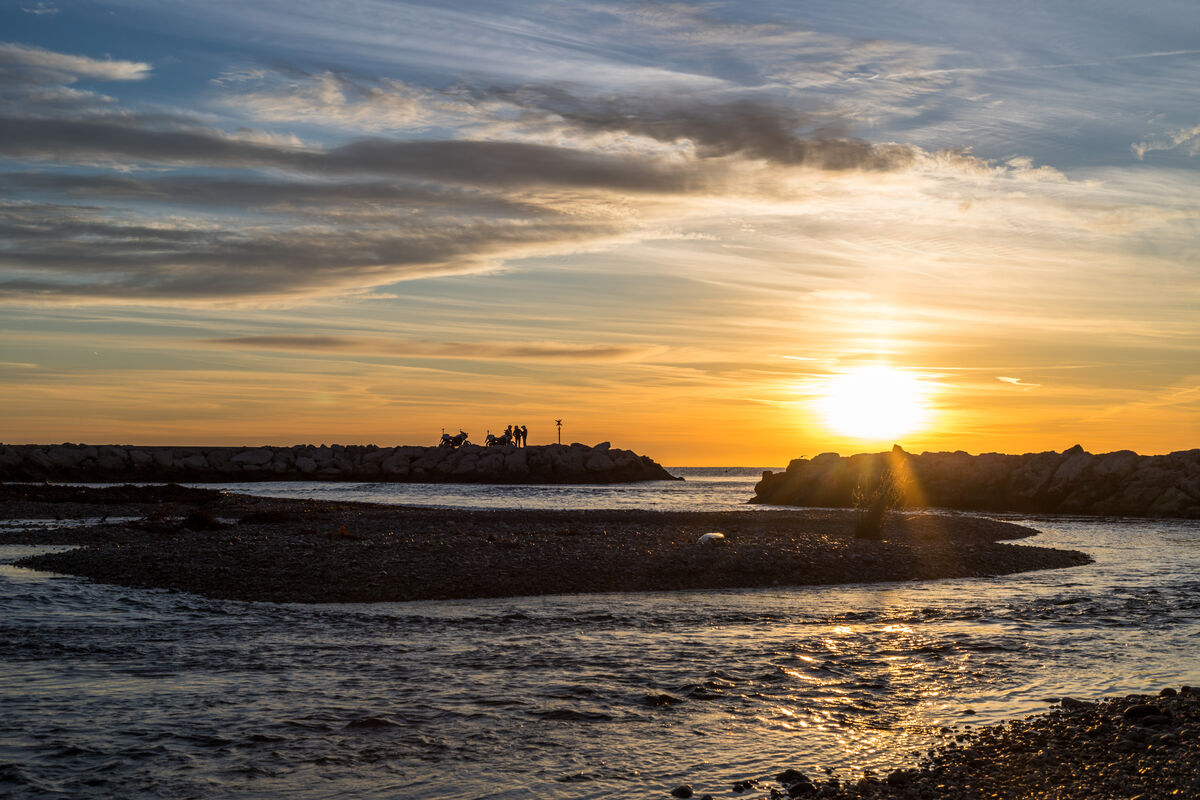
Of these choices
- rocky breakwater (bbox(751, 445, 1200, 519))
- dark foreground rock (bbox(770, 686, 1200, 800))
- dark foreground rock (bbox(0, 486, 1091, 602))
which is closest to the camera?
dark foreground rock (bbox(770, 686, 1200, 800))

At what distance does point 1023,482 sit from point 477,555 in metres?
49.3

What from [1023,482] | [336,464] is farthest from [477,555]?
[336,464]

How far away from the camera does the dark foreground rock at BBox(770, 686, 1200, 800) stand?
8.36 meters

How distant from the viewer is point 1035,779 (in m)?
8.74

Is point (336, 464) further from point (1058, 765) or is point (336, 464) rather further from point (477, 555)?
point (1058, 765)

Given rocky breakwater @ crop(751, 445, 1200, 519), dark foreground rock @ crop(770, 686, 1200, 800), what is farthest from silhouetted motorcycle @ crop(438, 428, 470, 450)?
dark foreground rock @ crop(770, 686, 1200, 800)

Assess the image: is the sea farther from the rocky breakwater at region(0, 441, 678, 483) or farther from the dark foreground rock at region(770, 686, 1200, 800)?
the rocky breakwater at region(0, 441, 678, 483)

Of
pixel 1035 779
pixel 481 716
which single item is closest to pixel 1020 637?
pixel 1035 779

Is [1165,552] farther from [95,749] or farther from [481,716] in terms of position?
[95,749]

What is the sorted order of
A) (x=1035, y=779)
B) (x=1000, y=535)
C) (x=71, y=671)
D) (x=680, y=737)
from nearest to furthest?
(x=1035, y=779)
(x=680, y=737)
(x=71, y=671)
(x=1000, y=535)

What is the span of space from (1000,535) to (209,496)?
129ft

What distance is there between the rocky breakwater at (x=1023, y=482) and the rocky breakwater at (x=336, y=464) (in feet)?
121

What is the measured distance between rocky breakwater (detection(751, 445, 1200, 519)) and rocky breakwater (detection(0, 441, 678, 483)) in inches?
1452

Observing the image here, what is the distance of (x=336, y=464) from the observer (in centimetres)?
10019
